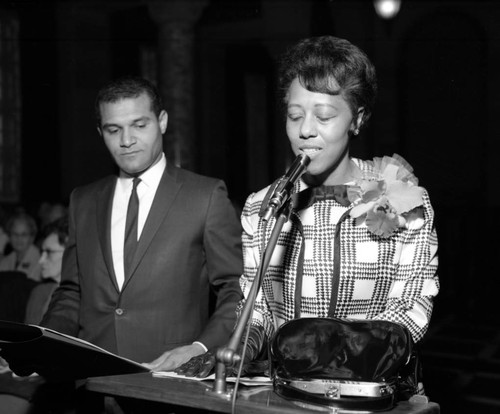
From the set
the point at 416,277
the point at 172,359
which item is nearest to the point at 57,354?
the point at 172,359

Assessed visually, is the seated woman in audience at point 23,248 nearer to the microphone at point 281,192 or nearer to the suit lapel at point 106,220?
the suit lapel at point 106,220

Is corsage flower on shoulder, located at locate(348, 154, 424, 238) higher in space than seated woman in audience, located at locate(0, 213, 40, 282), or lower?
higher

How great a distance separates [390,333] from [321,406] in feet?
0.78

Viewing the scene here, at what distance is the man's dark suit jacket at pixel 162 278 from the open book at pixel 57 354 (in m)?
0.82

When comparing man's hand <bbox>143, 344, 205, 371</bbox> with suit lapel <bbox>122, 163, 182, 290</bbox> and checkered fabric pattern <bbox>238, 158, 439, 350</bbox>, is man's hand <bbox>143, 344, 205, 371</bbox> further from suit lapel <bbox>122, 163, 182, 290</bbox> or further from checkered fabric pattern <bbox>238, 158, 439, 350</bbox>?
suit lapel <bbox>122, 163, 182, 290</bbox>

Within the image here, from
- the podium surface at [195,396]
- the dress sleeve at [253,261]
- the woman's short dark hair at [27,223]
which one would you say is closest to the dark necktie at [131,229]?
the dress sleeve at [253,261]

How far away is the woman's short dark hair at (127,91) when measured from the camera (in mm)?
2938

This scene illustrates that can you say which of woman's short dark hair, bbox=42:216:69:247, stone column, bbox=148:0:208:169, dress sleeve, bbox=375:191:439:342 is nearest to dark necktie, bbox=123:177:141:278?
dress sleeve, bbox=375:191:439:342

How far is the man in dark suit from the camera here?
2865 mm

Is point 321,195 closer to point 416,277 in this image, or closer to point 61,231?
point 416,277

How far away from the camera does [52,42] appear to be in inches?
513

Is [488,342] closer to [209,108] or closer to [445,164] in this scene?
[445,164]


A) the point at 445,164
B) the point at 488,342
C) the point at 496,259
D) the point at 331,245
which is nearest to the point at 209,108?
the point at 445,164

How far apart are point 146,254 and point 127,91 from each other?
2.03 ft
